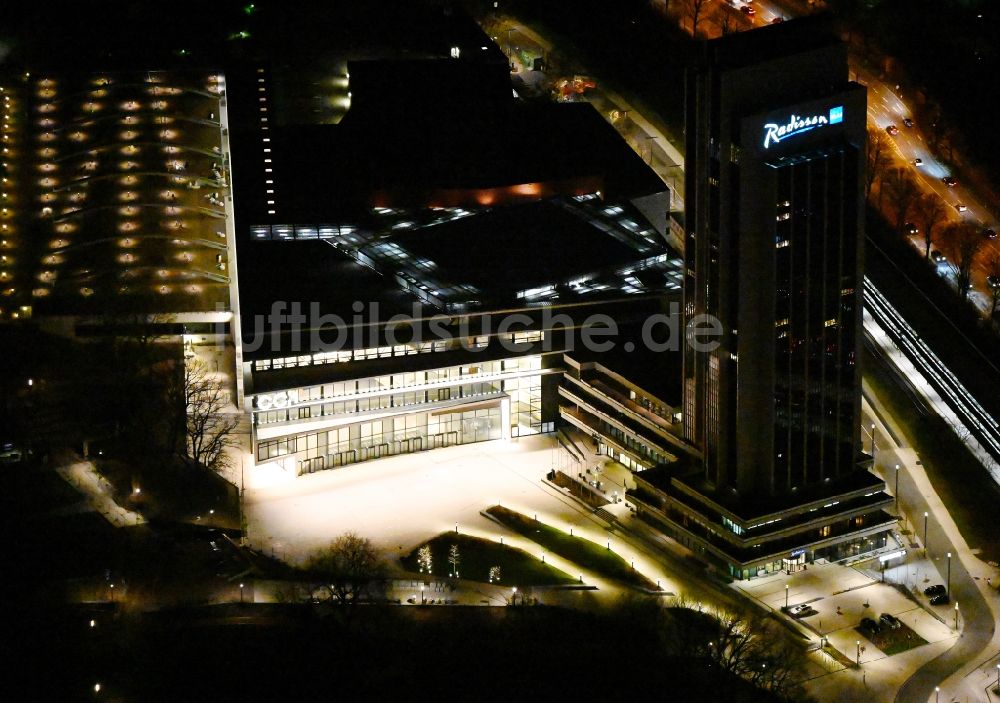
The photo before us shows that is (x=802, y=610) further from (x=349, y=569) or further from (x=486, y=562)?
(x=349, y=569)

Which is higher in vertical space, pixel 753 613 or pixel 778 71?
pixel 778 71

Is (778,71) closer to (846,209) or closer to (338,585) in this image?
(846,209)

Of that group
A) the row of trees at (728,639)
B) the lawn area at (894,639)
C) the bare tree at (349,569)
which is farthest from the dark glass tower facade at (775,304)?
the bare tree at (349,569)

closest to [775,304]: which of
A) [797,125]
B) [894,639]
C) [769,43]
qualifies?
[797,125]

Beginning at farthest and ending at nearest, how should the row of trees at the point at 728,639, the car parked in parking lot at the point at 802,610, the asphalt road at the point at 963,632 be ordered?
the car parked in parking lot at the point at 802,610 < the asphalt road at the point at 963,632 < the row of trees at the point at 728,639

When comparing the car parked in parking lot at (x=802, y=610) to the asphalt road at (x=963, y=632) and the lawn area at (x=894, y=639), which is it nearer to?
the lawn area at (x=894, y=639)

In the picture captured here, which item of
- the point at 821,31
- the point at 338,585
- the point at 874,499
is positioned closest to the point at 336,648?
the point at 338,585
